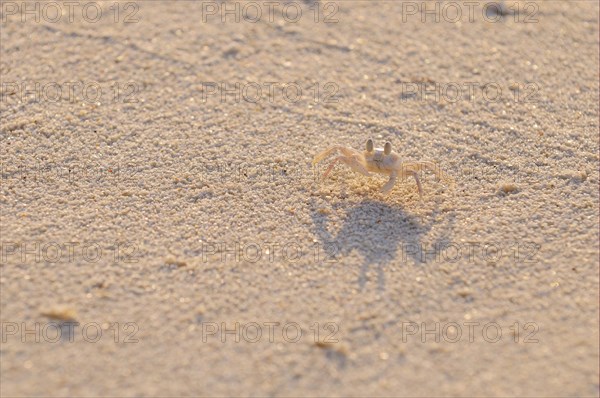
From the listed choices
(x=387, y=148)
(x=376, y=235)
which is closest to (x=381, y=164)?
(x=387, y=148)

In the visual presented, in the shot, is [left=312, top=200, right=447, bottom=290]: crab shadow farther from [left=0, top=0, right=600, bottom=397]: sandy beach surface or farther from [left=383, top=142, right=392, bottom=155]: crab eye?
[left=383, top=142, right=392, bottom=155]: crab eye

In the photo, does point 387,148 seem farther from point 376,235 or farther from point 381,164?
point 376,235

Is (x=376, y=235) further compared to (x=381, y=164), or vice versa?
(x=381, y=164)

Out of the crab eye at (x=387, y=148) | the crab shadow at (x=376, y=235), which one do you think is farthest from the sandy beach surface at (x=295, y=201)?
the crab eye at (x=387, y=148)

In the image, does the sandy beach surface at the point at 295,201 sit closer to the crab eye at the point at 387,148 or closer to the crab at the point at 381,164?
the crab at the point at 381,164

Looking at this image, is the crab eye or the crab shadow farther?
the crab eye

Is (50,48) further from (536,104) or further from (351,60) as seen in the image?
(536,104)

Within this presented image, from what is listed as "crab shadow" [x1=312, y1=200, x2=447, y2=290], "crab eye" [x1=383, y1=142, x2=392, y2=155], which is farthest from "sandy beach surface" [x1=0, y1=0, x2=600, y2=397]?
"crab eye" [x1=383, y1=142, x2=392, y2=155]
